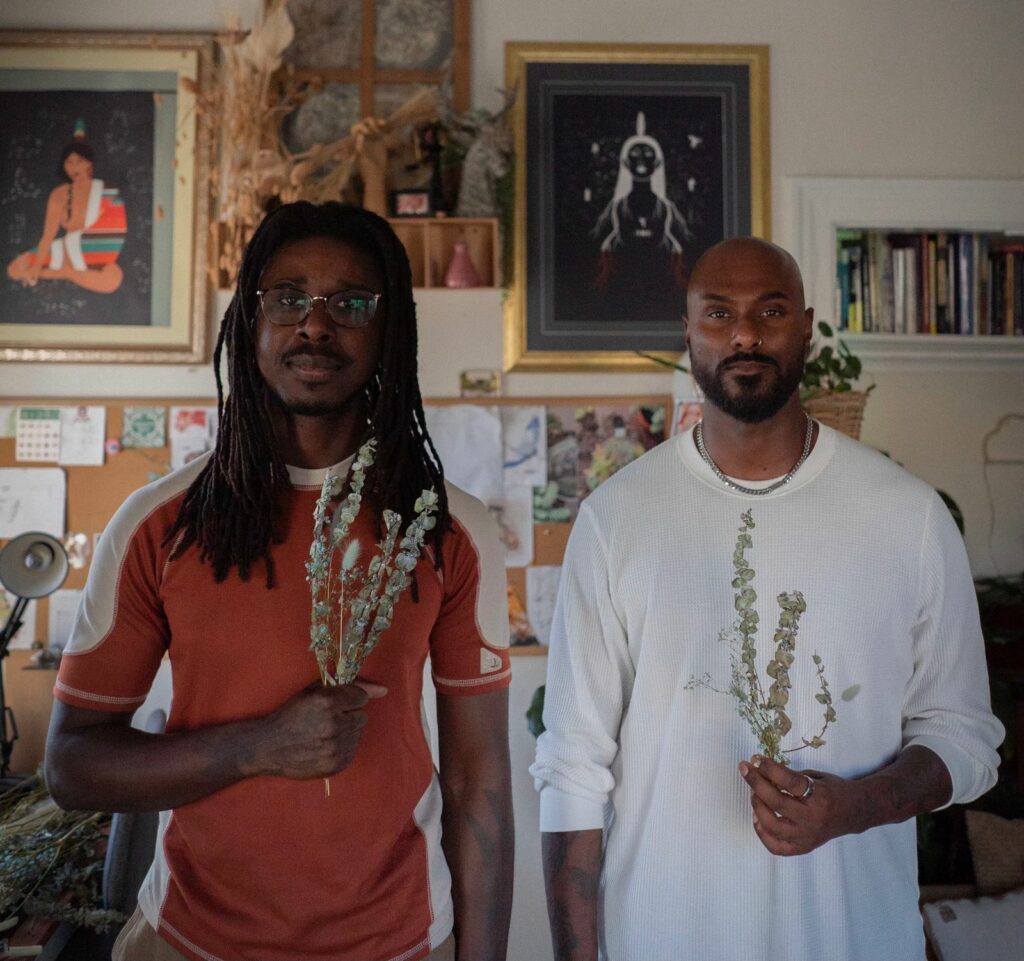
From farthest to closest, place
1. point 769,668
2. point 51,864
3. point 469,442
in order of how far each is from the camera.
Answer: point 469,442 → point 51,864 → point 769,668

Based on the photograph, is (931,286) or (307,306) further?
(931,286)

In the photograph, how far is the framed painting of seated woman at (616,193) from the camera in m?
2.93

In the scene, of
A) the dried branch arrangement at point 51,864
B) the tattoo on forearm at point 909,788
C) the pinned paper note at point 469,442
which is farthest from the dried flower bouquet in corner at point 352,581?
the pinned paper note at point 469,442

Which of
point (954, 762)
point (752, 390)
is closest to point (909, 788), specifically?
point (954, 762)

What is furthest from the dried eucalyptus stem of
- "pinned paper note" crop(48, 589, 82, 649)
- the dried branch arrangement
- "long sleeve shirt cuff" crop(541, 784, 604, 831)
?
"pinned paper note" crop(48, 589, 82, 649)

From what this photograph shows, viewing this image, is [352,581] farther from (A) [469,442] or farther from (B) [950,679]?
(A) [469,442]

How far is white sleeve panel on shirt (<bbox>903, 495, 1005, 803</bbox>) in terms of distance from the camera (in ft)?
4.67

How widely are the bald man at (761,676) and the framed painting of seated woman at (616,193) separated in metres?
1.35

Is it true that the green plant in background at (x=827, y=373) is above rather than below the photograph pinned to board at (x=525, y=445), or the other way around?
above

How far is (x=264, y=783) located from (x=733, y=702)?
666mm

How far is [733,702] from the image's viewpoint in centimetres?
143

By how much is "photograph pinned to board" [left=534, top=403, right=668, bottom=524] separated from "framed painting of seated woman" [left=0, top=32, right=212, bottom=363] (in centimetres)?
110

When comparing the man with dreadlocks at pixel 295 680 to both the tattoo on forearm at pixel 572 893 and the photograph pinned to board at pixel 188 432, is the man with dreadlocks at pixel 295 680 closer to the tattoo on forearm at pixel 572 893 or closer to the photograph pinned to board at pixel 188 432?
the tattoo on forearm at pixel 572 893

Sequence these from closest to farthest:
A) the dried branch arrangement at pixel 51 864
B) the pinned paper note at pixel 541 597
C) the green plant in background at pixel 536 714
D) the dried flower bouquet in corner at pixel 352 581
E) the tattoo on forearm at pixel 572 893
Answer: the dried flower bouquet in corner at pixel 352 581 < the tattoo on forearm at pixel 572 893 < the dried branch arrangement at pixel 51 864 < the green plant in background at pixel 536 714 < the pinned paper note at pixel 541 597
